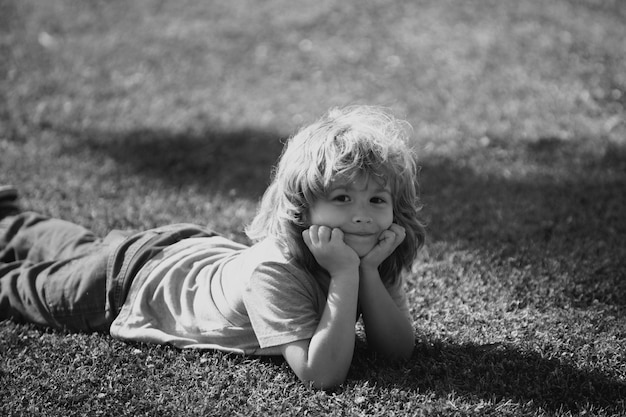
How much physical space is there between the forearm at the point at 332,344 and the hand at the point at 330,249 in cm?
5

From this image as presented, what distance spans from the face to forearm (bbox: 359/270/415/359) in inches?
6.3

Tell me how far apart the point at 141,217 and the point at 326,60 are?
4.03 meters

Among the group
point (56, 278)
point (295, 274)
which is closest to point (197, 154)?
point (56, 278)

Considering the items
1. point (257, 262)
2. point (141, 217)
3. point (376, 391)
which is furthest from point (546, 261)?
point (141, 217)

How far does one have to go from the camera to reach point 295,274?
2.97 meters

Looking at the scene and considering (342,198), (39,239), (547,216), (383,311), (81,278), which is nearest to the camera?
(342,198)

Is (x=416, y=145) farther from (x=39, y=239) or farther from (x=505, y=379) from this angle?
(x=505, y=379)

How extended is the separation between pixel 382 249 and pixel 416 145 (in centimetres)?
343

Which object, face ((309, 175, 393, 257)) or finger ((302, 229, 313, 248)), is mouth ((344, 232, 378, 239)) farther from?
finger ((302, 229, 313, 248))

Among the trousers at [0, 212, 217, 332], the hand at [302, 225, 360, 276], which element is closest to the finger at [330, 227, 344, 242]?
the hand at [302, 225, 360, 276]

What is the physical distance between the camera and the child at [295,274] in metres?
2.90

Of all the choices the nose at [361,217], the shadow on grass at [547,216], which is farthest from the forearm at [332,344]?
the shadow on grass at [547,216]

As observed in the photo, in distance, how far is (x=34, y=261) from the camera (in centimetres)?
404

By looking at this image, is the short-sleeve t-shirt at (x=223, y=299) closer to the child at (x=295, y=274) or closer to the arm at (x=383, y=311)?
the child at (x=295, y=274)
